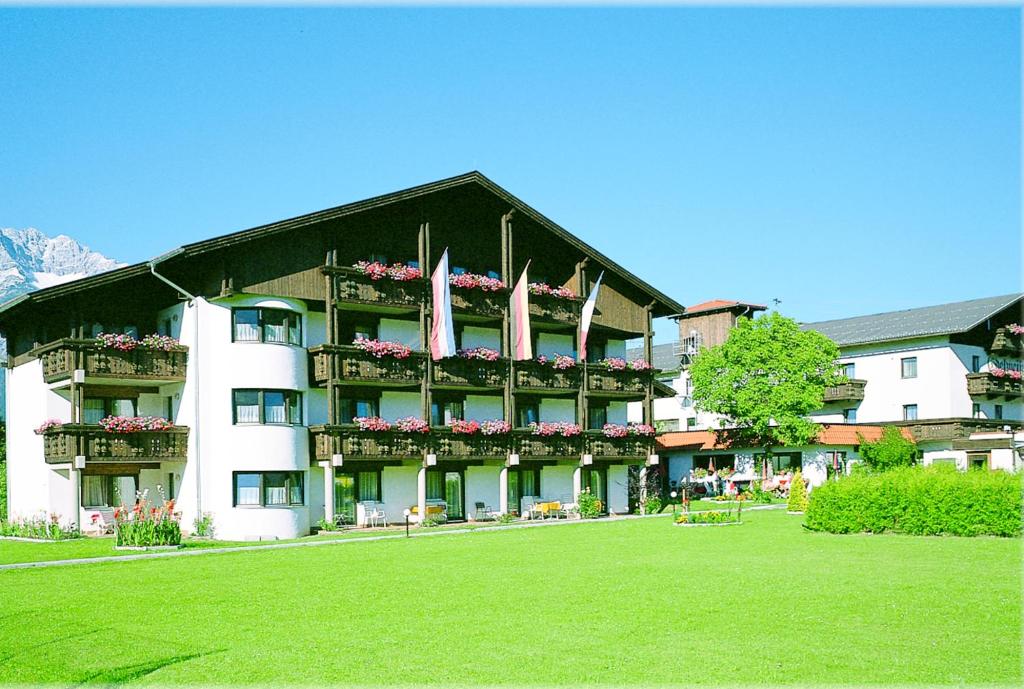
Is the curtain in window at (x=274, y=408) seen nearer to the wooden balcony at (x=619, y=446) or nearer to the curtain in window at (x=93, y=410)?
the curtain in window at (x=93, y=410)

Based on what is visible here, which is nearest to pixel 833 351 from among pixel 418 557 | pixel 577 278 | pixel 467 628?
pixel 577 278

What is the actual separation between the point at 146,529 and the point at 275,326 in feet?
30.8

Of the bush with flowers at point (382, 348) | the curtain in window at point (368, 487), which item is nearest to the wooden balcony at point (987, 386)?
the bush with flowers at point (382, 348)

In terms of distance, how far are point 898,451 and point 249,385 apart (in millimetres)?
34557

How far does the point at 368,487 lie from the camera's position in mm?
42125

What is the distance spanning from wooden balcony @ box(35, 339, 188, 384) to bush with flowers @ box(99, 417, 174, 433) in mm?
1361

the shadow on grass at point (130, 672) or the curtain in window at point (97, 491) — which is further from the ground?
the curtain in window at point (97, 491)

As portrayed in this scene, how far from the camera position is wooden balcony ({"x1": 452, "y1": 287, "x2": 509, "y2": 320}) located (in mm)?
43750

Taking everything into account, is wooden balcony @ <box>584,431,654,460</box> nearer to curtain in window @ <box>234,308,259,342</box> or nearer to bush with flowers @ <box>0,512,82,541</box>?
curtain in window @ <box>234,308,259,342</box>

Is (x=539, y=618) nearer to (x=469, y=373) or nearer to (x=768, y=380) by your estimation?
(x=469, y=373)

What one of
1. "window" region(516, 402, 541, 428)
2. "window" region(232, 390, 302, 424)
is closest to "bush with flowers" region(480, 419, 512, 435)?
"window" region(516, 402, 541, 428)

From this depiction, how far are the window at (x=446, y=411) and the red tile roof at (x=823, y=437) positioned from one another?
16.8 meters

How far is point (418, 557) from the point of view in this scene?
27.6 meters

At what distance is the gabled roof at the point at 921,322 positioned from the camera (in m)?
64.9
